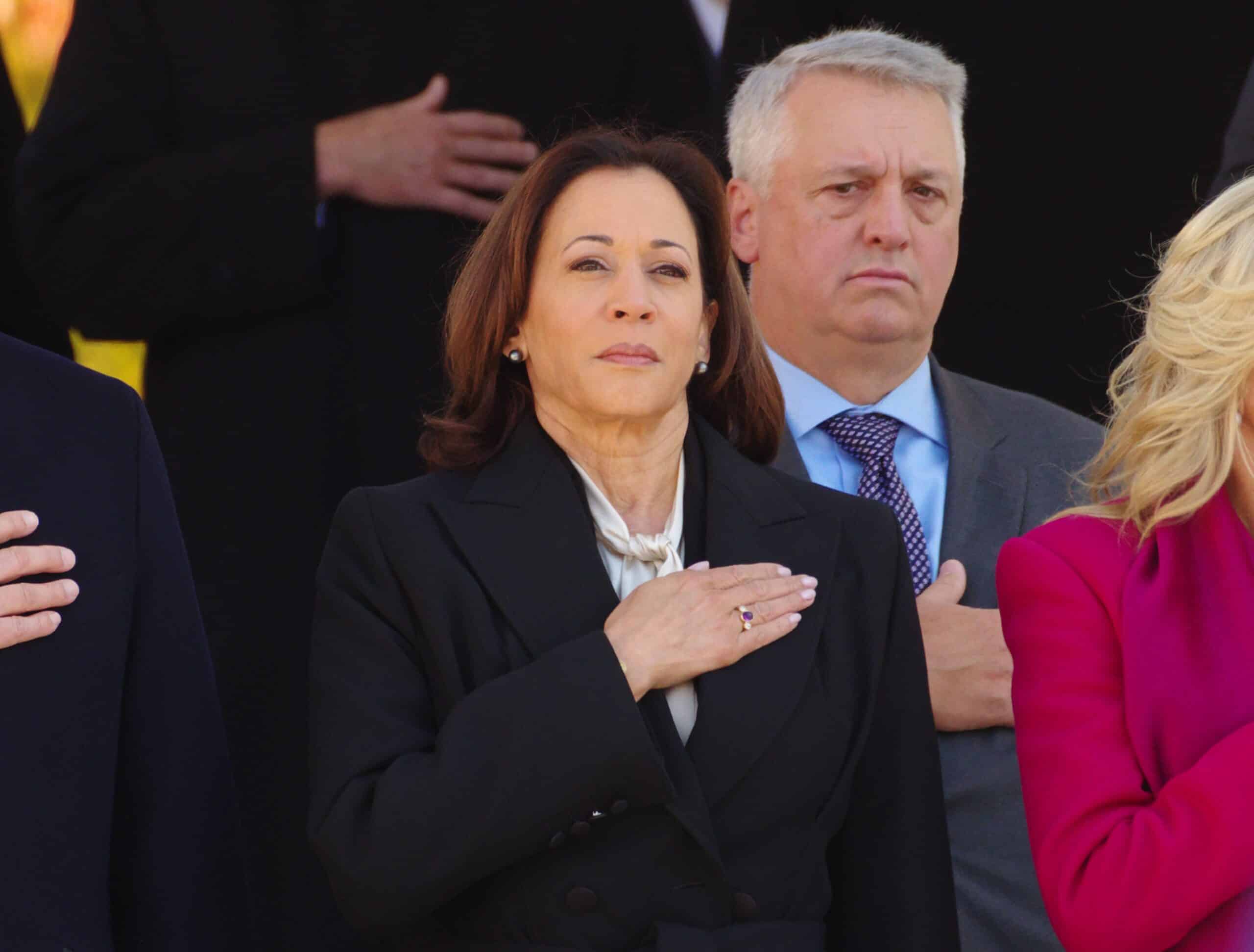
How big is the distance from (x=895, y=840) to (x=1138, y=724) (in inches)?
16.9

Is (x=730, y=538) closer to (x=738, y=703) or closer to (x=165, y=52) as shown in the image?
(x=738, y=703)

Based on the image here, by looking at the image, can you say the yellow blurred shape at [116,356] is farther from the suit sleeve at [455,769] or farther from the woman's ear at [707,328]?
the suit sleeve at [455,769]

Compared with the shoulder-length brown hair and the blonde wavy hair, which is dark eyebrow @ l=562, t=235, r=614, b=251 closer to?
the shoulder-length brown hair

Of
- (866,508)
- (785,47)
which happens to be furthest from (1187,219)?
(866,508)

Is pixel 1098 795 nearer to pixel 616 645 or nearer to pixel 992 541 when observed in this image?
pixel 616 645

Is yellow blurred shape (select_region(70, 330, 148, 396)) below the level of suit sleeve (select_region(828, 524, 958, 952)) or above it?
above

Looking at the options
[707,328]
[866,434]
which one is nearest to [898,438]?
[866,434]

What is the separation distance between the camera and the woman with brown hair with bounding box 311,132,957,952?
2.41 metres

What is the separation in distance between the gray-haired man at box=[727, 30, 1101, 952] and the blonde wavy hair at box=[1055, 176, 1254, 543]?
0.72m

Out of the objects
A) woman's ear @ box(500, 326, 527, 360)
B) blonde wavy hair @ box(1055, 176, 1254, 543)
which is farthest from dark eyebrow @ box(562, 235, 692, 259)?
blonde wavy hair @ box(1055, 176, 1254, 543)

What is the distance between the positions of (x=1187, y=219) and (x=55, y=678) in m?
2.80

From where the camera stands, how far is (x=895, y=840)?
2.67 meters

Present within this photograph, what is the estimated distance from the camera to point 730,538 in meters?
2.74

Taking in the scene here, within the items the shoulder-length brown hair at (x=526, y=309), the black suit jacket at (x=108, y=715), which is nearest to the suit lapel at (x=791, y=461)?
the shoulder-length brown hair at (x=526, y=309)
